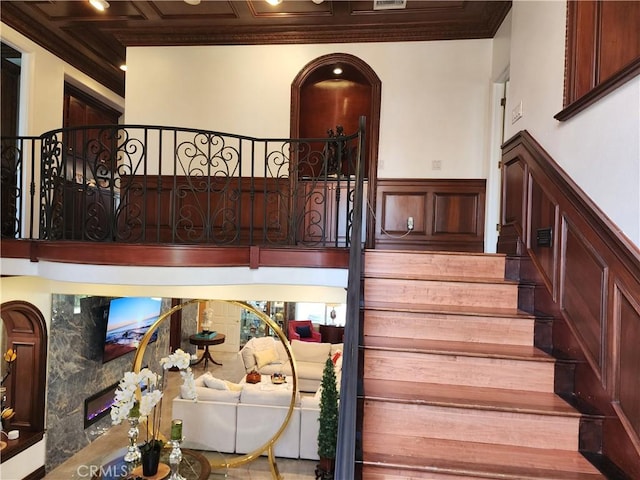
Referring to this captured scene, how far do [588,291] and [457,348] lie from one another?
664 mm

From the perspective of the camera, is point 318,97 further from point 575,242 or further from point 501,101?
point 575,242

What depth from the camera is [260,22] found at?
4.57 metres

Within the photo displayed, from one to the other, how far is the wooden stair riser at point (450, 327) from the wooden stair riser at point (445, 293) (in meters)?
0.24

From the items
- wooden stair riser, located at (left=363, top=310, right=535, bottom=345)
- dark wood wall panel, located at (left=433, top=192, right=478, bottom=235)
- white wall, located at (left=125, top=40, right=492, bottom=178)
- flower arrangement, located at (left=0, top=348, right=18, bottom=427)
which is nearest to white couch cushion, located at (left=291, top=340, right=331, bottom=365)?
dark wood wall panel, located at (left=433, top=192, right=478, bottom=235)

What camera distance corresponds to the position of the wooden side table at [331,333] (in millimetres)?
9320

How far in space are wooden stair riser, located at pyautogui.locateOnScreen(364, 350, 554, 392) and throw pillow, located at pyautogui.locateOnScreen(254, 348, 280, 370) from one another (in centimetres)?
565

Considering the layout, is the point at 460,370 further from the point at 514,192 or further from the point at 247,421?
the point at 247,421

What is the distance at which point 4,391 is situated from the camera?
398 cm

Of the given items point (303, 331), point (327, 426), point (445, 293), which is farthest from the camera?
point (303, 331)

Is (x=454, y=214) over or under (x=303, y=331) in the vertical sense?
over

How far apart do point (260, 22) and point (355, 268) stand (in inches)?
159

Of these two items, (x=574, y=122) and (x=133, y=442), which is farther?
(x=133, y=442)

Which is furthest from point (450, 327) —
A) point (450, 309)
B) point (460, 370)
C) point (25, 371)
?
point (25, 371)

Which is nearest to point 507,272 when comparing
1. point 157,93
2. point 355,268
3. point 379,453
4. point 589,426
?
point 589,426
